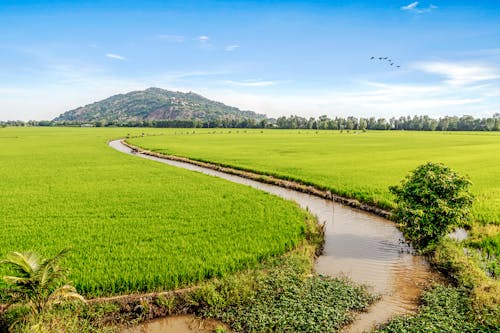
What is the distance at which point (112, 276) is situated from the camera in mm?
9656

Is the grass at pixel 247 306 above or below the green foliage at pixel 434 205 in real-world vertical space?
below

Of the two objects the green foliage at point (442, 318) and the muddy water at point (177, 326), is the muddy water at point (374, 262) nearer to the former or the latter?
the green foliage at point (442, 318)

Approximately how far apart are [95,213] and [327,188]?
14272mm

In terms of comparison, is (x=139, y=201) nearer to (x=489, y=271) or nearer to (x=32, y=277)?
(x=32, y=277)

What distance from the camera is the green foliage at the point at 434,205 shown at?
1232 cm

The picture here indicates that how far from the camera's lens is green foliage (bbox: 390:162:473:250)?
12.3m

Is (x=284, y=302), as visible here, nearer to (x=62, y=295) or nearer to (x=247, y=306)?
(x=247, y=306)

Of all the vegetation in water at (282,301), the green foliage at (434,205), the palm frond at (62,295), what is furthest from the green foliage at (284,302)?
the green foliage at (434,205)

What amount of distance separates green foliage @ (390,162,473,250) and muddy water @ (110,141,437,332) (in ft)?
3.51

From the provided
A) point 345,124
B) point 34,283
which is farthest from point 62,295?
point 345,124

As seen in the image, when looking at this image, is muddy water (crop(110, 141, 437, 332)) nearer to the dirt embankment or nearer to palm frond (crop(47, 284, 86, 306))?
the dirt embankment

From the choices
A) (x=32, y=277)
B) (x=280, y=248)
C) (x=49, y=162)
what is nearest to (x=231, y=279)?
(x=280, y=248)

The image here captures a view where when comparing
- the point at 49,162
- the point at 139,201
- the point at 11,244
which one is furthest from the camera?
the point at 49,162

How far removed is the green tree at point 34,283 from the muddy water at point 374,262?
705 centimetres
